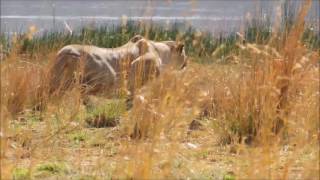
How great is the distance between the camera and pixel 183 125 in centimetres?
564

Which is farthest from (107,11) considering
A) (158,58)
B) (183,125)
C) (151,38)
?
(183,125)

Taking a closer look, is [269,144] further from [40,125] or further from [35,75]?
[35,75]

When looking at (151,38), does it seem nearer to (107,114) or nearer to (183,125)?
(107,114)

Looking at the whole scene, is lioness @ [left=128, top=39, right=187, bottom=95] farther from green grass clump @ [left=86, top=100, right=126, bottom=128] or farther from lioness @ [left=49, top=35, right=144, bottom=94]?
green grass clump @ [left=86, top=100, right=126, bottom=128]

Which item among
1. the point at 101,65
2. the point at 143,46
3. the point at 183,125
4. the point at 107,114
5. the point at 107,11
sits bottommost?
the point at 107,11

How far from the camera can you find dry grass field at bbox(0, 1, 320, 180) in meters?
4.59

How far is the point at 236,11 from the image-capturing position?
907 inches

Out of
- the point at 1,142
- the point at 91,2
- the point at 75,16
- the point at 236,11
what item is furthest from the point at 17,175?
the point at 91,2

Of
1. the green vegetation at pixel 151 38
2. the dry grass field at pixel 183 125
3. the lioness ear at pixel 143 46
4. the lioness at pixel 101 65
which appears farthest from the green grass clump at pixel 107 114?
the green vegetation at pixel 151 38

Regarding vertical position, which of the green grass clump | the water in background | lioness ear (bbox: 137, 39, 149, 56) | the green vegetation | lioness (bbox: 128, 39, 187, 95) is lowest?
the water in background

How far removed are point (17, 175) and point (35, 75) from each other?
2980 millimetres

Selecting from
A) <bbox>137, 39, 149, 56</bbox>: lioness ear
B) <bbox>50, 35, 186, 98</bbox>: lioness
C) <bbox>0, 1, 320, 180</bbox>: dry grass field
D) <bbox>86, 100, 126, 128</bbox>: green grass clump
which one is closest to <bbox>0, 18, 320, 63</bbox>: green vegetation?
<bbox>50, 35, 186, 98</bbox>: lioness

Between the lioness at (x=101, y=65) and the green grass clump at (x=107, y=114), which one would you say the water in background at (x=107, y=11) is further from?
the green grass clump at (x=107, y=114)

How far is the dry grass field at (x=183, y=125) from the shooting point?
4590 mm
